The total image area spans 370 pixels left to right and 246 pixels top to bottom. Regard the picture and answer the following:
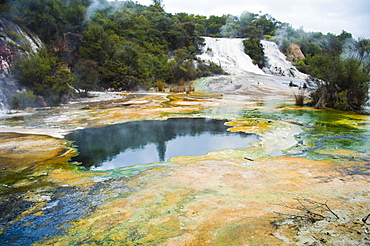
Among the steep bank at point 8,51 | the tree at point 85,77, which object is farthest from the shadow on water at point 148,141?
the tree at point 85,77

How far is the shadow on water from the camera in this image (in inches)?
250

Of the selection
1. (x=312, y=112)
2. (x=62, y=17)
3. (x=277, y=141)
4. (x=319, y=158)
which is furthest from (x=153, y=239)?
(x=62, y=17)

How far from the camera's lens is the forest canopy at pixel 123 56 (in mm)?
13200

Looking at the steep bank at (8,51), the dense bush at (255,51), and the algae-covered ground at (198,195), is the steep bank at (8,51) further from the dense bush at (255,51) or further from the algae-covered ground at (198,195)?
the dense bush at (255,51)

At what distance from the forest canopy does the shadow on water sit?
7139 mm

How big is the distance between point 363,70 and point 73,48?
847 inches

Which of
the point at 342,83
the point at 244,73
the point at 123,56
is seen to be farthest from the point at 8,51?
the point at 244,73

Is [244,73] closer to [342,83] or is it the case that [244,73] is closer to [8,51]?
[342,83]

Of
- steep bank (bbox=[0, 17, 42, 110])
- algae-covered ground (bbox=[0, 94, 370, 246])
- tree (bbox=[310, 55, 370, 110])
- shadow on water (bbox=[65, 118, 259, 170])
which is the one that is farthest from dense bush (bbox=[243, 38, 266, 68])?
algae-covered ground (bbox=[0, 94, 370, 246])

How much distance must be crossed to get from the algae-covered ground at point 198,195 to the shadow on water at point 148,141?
0.40 meters

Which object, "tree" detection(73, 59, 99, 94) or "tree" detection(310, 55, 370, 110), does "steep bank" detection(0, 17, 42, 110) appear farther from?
"tree" detection(310, 55, 370, 110)

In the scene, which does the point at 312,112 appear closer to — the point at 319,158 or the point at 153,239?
the point at 319,158

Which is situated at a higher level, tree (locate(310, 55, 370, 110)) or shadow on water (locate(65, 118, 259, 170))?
tree (locate(310, 55, 370, 110))

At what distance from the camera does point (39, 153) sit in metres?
6.32
